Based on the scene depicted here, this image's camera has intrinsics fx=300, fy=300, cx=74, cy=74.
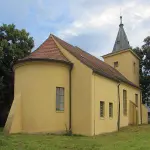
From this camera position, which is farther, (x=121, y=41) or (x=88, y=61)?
(x=121, y=41)

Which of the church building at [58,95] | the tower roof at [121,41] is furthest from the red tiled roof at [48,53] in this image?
the tower roof at [121,41]

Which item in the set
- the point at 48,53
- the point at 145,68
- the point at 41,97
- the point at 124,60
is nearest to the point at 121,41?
the point at 124,60

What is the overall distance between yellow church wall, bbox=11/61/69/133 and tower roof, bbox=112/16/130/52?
61.9ft

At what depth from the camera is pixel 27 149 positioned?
13836 mm

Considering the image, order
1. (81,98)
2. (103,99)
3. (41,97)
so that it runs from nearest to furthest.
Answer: (41,97) → (81,98) → (103,99)

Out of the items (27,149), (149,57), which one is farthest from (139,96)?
(27,149)

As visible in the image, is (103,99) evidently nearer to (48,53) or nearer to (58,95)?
(58,95)

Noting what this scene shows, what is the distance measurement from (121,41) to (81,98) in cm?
2044

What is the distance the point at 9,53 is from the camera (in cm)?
3266

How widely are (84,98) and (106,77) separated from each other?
353cm

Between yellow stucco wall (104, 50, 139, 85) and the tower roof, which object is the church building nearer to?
yellow stucco wall (104, 50, 139, 85)

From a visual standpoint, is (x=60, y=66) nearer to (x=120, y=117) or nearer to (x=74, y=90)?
(x=74, y=90)

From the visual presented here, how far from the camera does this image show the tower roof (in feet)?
134

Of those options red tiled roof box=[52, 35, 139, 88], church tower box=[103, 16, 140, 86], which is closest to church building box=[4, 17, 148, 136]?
red tiled roof box=[52, 35, 139, 88]
